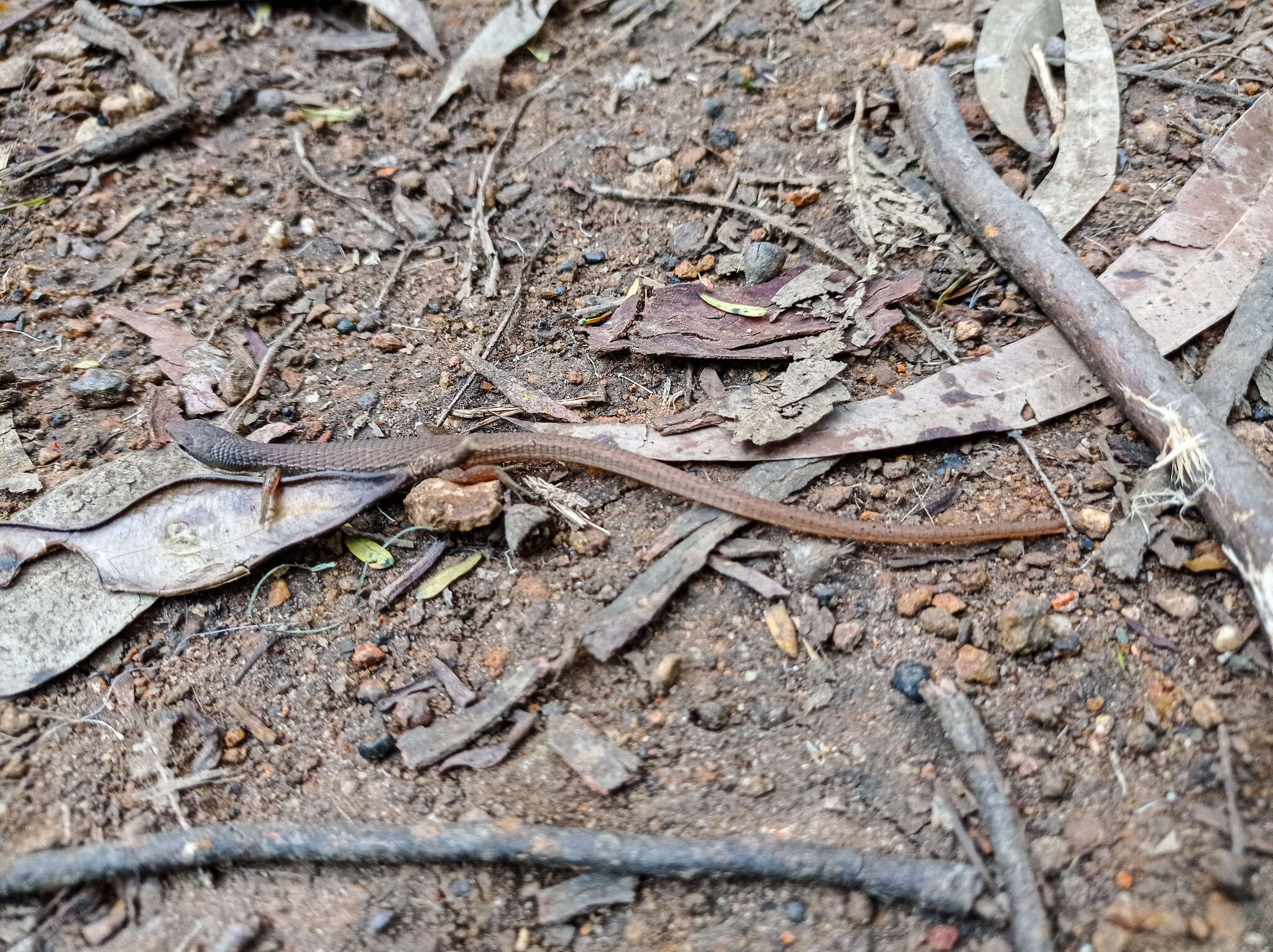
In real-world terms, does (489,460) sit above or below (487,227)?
below

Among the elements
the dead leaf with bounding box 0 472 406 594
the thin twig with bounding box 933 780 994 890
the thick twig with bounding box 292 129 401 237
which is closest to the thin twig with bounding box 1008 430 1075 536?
the thin twig with bounding box 933 780 994 890

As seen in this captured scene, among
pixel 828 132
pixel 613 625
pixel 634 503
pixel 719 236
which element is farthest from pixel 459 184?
pixel 613 625

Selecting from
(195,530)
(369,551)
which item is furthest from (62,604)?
(369,551)

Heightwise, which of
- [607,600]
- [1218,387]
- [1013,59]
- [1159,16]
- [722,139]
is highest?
[1159,16]

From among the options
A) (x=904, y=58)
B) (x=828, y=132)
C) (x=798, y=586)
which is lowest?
(x=798, y=586)

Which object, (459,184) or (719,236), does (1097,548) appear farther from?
(459,184)

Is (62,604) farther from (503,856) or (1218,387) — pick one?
(1218,387)

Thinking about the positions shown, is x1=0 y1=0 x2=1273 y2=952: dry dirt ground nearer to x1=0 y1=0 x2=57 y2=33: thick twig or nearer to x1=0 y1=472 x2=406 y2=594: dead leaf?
x1=0 y1=472 x2=406 y2=594: dead leaf
